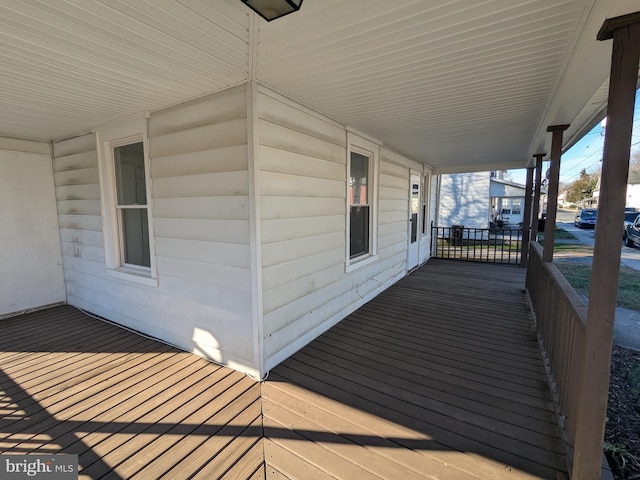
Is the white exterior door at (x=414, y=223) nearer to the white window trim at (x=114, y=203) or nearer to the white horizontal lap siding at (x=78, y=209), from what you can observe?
the white window trim at (x=114, y=203)

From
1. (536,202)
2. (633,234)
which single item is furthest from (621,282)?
(633,234)

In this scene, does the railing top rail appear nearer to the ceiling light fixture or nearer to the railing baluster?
the ceiling light fixture

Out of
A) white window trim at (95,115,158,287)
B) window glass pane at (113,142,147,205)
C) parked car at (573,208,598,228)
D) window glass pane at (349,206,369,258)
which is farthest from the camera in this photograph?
parked car at (573,208,598,228)

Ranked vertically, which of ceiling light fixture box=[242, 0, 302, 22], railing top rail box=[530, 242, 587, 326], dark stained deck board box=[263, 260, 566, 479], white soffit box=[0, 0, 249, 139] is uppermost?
white soffit box=[0, 0, 249, 139]

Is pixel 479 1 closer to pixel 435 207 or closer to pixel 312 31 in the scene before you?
pixel 312 31

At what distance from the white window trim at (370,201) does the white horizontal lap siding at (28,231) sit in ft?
13.6

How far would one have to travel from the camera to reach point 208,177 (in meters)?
2.70

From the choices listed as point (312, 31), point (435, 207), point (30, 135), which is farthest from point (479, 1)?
point (435, 207)

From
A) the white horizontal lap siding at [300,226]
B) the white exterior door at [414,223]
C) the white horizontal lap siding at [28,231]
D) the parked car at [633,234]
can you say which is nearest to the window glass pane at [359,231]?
the white horizontal lap siding at [300,226]

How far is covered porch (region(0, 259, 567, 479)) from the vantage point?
1.78m

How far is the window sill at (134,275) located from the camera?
129 inches

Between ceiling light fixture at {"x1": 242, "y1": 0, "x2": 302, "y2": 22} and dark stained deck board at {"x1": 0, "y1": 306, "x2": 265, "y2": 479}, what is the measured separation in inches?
92.4

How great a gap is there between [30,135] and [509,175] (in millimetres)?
34634

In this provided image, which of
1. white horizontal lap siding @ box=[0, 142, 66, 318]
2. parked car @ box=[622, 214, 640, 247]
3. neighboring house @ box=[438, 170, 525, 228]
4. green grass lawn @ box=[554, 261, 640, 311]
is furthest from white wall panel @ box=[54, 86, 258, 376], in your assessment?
parked car @ box=[622, 214, 640, 247]
